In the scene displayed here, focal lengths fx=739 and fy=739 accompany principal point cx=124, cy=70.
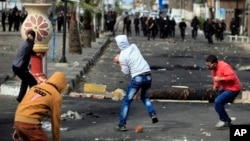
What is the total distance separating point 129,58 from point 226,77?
66.9 inches

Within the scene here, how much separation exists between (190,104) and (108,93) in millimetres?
2450

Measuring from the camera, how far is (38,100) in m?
7.91

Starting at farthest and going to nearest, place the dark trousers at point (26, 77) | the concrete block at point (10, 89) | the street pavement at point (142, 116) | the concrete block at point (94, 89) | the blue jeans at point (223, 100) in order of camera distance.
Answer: the concrete block at point (94, 89)
the concrete block at point (10, 89)
the dark trousers at point (26, 77)
the blue jeans at point (223, 100)
the street pavement at point (142, 116)

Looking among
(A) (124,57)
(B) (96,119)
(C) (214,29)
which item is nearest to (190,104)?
(B) (96,119)

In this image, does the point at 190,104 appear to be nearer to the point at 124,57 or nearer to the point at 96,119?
the point at 96,119

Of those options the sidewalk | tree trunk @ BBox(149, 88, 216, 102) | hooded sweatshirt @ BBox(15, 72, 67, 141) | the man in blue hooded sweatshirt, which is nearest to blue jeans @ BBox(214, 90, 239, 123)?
the man in blue hooded sweatshirt

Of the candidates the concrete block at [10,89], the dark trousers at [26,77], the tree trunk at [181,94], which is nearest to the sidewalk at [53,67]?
the concrete block at [10,89]

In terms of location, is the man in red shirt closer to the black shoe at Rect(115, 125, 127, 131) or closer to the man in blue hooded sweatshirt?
the man in blue hooded sweatshirt

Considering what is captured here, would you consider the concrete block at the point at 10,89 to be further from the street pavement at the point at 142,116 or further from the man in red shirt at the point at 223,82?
the man in red shirt at the point at 223,82

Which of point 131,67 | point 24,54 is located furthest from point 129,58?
point 24,54

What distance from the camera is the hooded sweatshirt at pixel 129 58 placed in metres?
12.4

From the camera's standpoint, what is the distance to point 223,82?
504 inches

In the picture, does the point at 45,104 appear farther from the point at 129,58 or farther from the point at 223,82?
the point at 223,82

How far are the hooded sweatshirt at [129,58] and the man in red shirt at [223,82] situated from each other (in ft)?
3.82
